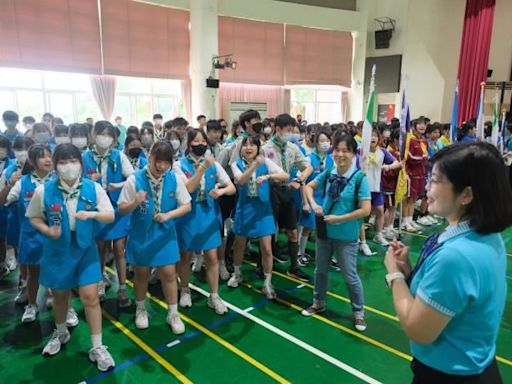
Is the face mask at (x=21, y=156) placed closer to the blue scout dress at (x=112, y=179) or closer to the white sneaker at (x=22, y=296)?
the blue scout dress at (x=112, y=179)

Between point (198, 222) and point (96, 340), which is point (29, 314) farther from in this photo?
point (198, 222)

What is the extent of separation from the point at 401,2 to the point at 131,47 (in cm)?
1088

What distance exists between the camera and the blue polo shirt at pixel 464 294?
1.15 metres

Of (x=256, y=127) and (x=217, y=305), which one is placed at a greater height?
(x=256, y=127)

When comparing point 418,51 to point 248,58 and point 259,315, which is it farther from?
point 259,315

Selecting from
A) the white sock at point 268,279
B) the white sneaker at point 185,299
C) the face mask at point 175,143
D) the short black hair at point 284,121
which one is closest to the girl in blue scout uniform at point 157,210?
the white sneaker at point 185,299

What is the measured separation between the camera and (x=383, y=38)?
16156 millimetres

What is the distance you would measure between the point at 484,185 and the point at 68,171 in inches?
97.7

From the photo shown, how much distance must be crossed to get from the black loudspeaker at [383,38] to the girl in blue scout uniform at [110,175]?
15231mm

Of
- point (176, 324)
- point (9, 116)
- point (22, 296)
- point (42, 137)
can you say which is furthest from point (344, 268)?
point (9, 116)

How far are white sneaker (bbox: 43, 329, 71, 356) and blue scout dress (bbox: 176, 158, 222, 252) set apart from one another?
1.19m

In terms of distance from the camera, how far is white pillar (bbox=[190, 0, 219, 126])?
42.3ft

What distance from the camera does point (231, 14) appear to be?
45.3ft

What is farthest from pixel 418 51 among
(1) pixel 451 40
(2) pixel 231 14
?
(2) pixel 231 14
